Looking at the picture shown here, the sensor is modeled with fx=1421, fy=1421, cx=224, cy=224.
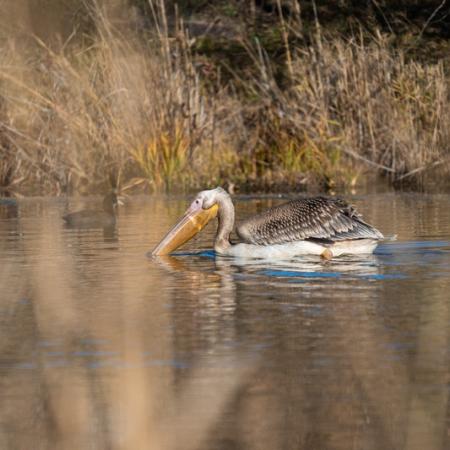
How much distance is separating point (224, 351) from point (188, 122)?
42.2ft

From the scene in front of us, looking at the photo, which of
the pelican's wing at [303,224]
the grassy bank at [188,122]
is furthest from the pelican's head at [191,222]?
Result: the grassy bank at [188,122]

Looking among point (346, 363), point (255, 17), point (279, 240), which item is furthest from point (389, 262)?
point (255, 17)

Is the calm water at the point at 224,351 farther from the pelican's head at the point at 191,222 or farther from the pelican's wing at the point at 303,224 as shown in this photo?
the pelican's wing at the point at 303,224

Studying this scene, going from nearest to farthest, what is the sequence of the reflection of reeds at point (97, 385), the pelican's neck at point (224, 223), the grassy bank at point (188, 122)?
the reflection of reeds at point (97, 385), the pelican's neck at point (224, 223), the grassy bank at point (188, 122)

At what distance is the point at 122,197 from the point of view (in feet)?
61.4

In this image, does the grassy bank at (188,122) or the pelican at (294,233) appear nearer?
the pelican at (294,233)

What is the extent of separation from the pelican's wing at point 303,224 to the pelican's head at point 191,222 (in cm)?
43

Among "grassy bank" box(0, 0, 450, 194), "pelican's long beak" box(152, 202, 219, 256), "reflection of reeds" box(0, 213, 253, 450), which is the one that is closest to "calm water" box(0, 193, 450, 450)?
"reflection of reeds" box(0, 213, 253, 450)

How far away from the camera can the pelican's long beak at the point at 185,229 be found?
38.7 ft

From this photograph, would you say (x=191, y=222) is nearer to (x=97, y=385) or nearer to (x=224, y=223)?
(x=224, y=223)

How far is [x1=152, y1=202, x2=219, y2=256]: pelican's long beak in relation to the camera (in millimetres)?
11781

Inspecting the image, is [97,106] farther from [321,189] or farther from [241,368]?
[241,368]

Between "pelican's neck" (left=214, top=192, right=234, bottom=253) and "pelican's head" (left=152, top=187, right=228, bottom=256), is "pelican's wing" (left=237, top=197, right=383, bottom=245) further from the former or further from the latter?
A: "pelican's head" (left=152, top=187, right=228, bottom=256)

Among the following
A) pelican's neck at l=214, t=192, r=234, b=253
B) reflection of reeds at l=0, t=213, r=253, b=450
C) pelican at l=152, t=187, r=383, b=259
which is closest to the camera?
reflection of reeds at l=0, t=213, r=253, b=450
